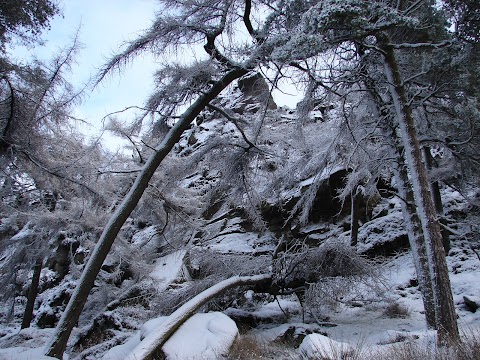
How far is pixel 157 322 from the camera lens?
5406mm

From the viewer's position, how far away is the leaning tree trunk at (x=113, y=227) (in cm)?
566

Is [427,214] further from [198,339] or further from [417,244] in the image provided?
[198,339]

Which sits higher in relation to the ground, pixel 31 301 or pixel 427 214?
pixel 427 214

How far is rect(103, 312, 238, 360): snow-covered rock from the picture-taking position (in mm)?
4137

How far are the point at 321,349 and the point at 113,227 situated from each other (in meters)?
4.72

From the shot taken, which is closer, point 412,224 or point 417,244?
point 417,244

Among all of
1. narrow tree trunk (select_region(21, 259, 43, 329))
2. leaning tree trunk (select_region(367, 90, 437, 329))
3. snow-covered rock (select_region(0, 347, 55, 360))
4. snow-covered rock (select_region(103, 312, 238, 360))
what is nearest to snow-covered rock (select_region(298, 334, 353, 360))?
snow-covered rock (select_region(103, 312, 238, 360))

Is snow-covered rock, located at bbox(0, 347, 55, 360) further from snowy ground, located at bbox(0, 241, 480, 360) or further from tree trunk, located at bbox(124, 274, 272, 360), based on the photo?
tree trunk, located at bbox(124, 274, 272, 360)

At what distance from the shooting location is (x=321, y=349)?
137 inches

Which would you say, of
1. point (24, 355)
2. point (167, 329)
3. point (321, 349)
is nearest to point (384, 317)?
point (321, 349)

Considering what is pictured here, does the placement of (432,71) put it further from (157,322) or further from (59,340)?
(59,340)

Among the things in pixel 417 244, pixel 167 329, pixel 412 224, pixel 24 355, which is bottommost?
pixel 24 355

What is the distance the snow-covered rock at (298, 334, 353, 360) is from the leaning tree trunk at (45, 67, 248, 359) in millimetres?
4366

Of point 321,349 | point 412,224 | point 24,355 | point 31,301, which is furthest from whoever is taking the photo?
point 31,301
